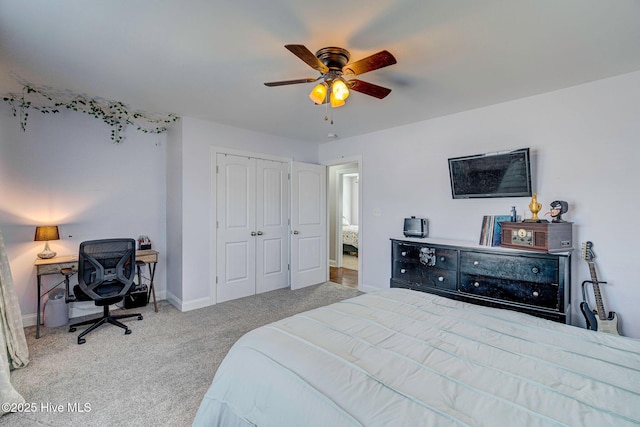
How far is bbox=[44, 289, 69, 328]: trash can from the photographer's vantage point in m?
3.20

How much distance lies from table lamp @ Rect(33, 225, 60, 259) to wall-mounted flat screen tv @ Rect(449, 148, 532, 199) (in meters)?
4.61

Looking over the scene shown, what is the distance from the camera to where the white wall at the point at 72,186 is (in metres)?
3.21

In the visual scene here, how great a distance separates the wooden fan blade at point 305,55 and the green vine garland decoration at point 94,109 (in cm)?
254

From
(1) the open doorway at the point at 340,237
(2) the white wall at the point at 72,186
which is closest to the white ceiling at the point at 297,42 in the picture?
(2) the white wall at the point at 72,186

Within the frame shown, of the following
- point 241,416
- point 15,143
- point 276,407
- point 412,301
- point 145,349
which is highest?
point 15,143

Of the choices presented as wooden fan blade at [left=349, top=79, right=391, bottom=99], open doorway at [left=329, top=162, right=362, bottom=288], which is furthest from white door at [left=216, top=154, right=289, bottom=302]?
wooden fan blade at [left=349, top=79, right=391, bottom=99]

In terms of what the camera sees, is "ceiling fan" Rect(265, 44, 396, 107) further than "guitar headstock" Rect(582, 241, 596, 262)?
No

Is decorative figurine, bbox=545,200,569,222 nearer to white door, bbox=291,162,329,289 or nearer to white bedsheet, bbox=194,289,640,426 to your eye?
white bedsheet, bbox=194,289,640,426

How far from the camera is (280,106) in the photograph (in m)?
3.25

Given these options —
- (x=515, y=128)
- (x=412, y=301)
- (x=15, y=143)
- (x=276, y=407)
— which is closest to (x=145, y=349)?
(x=276, y=407)

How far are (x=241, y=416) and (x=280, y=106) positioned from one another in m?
2.92

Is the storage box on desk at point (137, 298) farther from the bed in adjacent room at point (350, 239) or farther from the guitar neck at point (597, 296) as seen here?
the guitar neck at point (597, 296)

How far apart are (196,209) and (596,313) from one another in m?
4.36

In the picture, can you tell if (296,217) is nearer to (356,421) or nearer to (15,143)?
(15,143)
